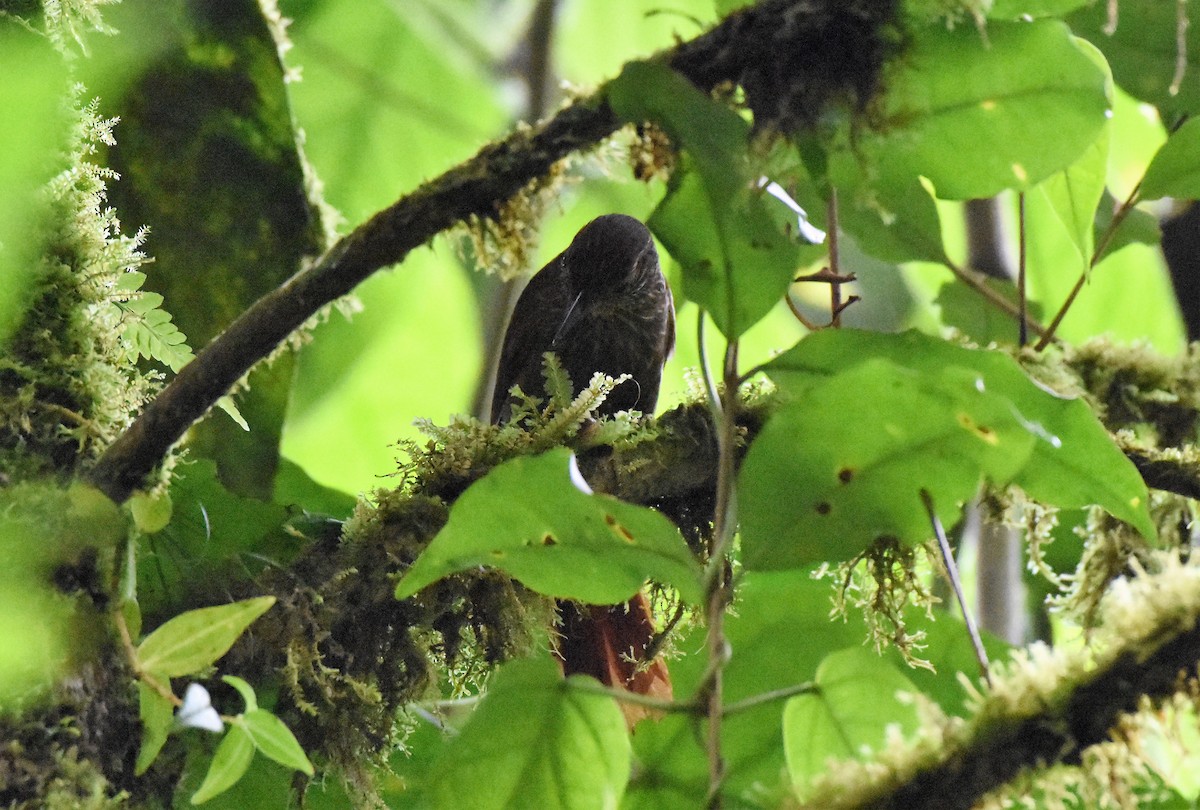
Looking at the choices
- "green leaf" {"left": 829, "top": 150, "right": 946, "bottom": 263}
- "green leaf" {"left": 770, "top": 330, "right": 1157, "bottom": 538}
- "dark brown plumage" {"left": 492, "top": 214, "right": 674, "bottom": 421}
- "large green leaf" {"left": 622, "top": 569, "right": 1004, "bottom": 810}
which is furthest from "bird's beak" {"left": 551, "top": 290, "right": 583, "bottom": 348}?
"green leaf" {"left": 770, "top": 330, "right": 1157, "bottom": 538}

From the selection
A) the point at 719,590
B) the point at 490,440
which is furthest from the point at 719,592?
the point at 490,440

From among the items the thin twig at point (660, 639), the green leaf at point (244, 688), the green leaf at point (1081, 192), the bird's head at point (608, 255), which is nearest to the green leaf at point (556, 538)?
the green leaf at point (244, 688)

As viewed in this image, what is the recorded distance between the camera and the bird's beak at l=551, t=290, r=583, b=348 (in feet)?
6.98

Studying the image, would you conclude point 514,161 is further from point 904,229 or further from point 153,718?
point 904,229

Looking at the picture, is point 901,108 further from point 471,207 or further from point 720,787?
point 720,787

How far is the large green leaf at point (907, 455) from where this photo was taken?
707 millimetres

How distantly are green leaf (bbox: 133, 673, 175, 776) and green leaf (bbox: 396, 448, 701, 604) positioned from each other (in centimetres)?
21

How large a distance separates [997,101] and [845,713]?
0.43 metres

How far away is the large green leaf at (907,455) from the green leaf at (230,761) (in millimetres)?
382

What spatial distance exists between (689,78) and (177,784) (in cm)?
78

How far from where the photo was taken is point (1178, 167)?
1.19m

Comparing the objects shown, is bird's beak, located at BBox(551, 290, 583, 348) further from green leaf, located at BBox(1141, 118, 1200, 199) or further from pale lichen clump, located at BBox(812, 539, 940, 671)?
green leaf, located at BBox(1141, 118, 1200, 199)

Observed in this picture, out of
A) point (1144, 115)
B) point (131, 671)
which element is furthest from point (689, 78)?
point (1144, 115)

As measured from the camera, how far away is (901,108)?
0.79 m
